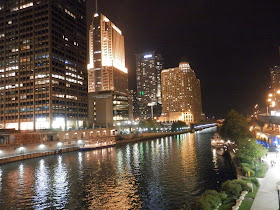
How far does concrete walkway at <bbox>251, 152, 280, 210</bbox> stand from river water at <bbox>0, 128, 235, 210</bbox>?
23.9 feet

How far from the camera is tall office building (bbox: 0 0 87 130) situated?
13300 cm

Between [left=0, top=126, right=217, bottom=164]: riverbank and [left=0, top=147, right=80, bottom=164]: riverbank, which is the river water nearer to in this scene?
[left=0, top=147, right=80, bottom=164]: riverbank

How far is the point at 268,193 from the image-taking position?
26.7 metres

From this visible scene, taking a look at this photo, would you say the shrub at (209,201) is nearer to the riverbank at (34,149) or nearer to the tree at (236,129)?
the tree at (236,129)

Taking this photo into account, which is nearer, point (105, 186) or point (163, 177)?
point (105, 186)

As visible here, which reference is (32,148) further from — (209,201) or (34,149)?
(209,201)

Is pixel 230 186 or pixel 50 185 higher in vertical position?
pixel 230 186

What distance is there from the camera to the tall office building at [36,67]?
436ft

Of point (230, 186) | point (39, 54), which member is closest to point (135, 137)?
point (39, 54)

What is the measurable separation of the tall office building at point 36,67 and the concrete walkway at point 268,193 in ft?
372

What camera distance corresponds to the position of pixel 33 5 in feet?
463

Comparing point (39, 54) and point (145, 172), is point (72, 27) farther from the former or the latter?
point (145, 172)

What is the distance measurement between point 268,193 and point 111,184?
26.2 meters

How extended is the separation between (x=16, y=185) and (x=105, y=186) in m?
17.2
